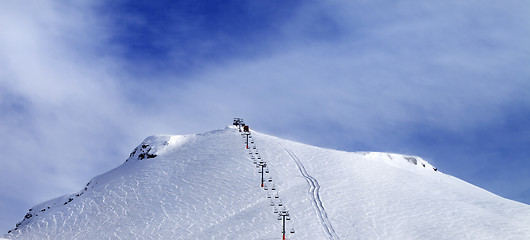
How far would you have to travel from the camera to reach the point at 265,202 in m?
50.4

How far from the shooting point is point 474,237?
42.0 meters

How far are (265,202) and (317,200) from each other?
16.7 ft

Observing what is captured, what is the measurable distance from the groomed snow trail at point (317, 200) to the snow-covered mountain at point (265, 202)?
0.33 feet

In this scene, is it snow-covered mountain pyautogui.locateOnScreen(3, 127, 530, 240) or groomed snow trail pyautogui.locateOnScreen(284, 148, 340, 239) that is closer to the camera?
groomed snow trail pyautogui.locateOnScreen(284, 148, 340, 239)

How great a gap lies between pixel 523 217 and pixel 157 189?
37399 millimetres

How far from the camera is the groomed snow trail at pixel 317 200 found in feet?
144

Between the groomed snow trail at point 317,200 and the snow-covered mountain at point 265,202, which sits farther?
the snow-covered mountain at point 265,202

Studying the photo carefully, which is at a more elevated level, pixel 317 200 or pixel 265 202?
pixel 317 200

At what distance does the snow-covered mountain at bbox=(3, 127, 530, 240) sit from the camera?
4469cm

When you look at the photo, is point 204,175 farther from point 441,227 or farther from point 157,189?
point 441,227

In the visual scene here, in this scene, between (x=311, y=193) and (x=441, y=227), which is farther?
(x=311, y=193)

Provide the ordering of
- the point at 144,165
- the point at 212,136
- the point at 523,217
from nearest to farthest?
the point at 523,217 < the point at 144,165 < the point at 212,136

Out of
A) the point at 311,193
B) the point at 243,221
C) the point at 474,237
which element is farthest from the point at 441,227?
the point at 243,221

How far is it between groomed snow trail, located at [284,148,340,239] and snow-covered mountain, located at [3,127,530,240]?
3.9 inches
